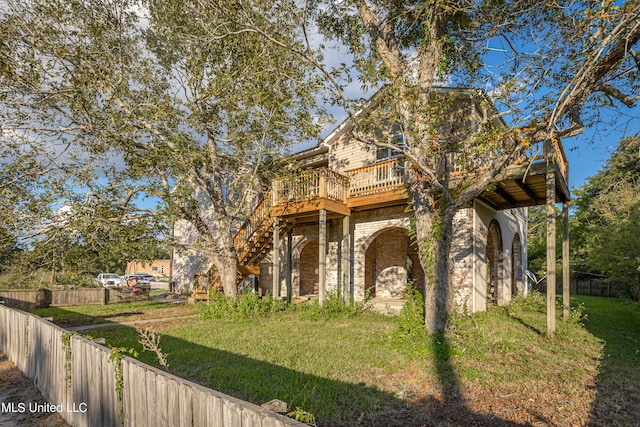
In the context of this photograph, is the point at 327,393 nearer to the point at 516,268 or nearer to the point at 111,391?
the point at 111,391

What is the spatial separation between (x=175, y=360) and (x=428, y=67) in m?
7.83

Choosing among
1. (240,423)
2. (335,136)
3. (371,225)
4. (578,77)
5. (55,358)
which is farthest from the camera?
(335,136)

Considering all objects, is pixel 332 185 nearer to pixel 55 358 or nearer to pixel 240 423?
pixel 55 358

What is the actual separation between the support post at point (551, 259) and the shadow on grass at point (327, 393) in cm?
313

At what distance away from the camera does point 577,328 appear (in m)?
8.96

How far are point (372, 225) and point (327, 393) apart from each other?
8.84 meters

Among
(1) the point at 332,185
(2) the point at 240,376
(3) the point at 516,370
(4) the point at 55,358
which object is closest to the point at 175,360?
(2) the point at 240,376

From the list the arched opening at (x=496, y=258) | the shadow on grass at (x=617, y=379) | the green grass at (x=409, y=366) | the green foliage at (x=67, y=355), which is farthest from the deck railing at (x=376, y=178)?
the green foliage at (x=67, y=355)

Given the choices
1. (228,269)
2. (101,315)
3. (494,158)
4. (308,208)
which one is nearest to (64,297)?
(101,315)

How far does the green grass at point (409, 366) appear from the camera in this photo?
14.4ft

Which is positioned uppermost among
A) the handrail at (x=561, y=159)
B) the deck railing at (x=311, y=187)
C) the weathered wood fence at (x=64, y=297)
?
the handrail at (x=561, y=159)

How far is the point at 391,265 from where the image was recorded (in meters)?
16.3

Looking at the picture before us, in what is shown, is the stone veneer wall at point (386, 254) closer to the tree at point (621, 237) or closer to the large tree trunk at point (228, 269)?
the tree at point (621, 237)

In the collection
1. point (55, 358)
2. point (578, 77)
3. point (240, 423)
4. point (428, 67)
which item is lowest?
point (55, 358)
